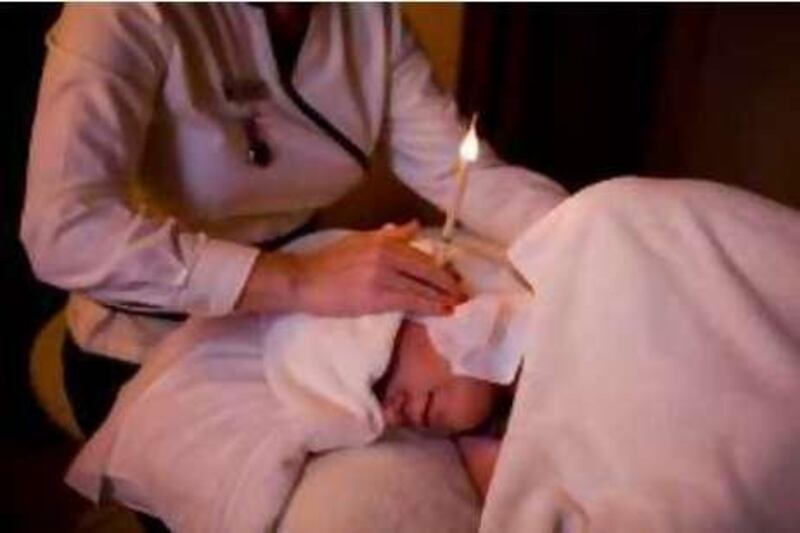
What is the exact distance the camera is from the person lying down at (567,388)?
82cm

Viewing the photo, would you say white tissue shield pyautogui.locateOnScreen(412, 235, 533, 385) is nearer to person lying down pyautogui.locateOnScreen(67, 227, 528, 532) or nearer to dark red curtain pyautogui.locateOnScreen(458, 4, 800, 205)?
person lying down pyautogui.locateOnScreen(67, 227, 528, 532)

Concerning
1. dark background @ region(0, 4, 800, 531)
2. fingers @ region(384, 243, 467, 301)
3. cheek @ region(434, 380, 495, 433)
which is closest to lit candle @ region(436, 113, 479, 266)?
fingers @ region(384, 243, 467, 301)

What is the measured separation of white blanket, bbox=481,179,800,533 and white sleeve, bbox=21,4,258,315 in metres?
0.32

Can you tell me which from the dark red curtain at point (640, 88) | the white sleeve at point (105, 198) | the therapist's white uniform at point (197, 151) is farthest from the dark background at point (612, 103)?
the white sleeve at point (105, 198)

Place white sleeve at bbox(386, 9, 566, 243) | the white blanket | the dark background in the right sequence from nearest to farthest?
the white blanket < white sleeve at bbox(386, 9, 566, 243) < the dark background

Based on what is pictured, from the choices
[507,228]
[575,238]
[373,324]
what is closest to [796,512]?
[575,238]

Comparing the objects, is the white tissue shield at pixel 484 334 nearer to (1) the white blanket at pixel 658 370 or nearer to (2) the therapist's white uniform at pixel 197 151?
(1) the white blanket at pixel 658 370

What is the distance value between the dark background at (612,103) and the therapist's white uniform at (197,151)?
53 centimetres

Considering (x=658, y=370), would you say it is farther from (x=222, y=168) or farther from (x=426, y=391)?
(x=222, y=168)

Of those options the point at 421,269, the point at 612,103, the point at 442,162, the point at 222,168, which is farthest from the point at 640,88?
the point at 421,269

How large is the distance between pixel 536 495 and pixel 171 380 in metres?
0.38

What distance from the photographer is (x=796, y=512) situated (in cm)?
81

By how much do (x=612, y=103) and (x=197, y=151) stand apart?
1218 mm

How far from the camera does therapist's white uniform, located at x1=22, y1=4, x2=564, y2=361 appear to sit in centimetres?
101
